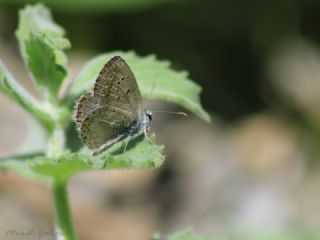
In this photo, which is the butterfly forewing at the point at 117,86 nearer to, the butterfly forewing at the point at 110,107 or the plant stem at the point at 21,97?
the butterfly forewing at the point at 110,107

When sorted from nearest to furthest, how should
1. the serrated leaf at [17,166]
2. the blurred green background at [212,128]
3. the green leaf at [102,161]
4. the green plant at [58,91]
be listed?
the green leaf at [102,161] → the green plant at [58,91] → the serrated leaf at [17,166] → the blurred green background at [212,128]

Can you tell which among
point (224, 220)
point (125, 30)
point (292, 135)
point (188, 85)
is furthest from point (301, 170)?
point (188, 85)

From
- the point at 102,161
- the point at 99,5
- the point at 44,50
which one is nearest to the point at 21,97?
the point at 44,50

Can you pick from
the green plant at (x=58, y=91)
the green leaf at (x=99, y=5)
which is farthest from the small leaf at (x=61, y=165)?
the green leaf at (x=99, y=5)

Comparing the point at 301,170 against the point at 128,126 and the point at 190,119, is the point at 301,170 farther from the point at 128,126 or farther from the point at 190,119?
the point at 128,126

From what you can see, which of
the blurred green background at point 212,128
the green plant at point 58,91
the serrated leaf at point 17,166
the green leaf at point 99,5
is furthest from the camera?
the green leaf at point 99,5

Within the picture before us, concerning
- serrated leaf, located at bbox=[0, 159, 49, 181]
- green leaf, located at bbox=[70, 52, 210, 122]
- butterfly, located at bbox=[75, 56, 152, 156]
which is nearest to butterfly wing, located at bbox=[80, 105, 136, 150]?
butterfly, located at bbox=[75, 56, 152, 156]

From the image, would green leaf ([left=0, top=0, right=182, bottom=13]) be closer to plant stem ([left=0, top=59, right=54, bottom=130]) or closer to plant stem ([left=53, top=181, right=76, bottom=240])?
plant stem ([left=0, top=59, right=54, bottom=130])
